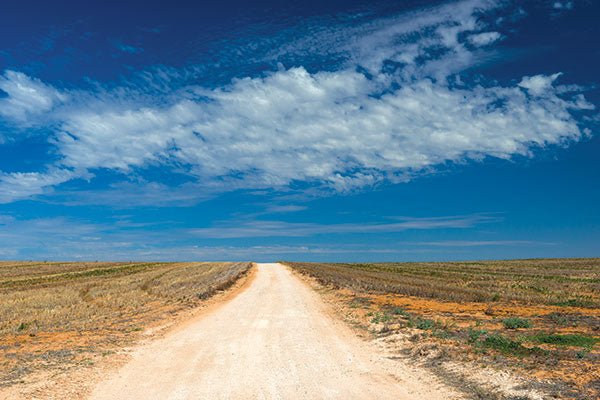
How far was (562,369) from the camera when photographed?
12.2 m

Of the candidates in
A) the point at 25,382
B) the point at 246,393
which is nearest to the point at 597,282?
the point at 246,393

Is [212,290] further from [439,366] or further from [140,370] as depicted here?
[439,366]

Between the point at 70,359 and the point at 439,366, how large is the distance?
39.2ft

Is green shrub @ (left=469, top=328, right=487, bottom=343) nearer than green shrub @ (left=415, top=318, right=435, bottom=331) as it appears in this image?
Yes

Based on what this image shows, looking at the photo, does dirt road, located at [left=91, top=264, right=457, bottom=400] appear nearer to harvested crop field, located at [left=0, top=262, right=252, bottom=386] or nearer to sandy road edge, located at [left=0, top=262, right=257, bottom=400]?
sandy road edge, located at [left=0, top=262, right=257, bottom=400]

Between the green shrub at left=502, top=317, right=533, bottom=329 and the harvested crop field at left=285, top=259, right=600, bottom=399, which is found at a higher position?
the green shrub at left=502, top=317, right=533, bottom=329

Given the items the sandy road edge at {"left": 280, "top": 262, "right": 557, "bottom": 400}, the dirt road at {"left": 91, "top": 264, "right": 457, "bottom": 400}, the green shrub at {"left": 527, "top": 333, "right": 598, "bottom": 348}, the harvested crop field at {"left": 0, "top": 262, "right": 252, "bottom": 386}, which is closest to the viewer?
the sandy road edge at {"left": 280, "top": 262, "right": 557, "bottom": 400}

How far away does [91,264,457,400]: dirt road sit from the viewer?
1120 centimetres

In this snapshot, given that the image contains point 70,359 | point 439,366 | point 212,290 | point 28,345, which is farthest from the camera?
point 212,290

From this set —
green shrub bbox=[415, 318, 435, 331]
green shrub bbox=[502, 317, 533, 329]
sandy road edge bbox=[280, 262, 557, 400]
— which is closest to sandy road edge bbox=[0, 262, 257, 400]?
sandy road edge bbox=[280, 262, 557, 400]

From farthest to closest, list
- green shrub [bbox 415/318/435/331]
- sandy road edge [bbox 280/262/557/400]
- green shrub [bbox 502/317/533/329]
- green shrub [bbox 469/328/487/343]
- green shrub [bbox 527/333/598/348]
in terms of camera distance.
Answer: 1. green shrub [bbox 502/317/533/329]
2. green shrub [bbox 415/318/435/331]
3. green shrub [bbox 469/328/487/343]
4. green shrub [bbox 527/333/598/348]
5. sandy road edge [bbox 280/262/557/400]

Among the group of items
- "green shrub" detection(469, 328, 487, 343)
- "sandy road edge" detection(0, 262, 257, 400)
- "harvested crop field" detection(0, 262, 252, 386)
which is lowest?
"sandy road edge" detection(0, 262, 257, 400)

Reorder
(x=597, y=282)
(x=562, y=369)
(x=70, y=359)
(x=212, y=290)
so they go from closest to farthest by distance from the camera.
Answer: (x=562, y=369)
(x=70, y=359)
(x=212, y=290)
(x=597, y=282)

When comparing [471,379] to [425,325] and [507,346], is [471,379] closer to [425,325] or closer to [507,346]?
[507,346]
